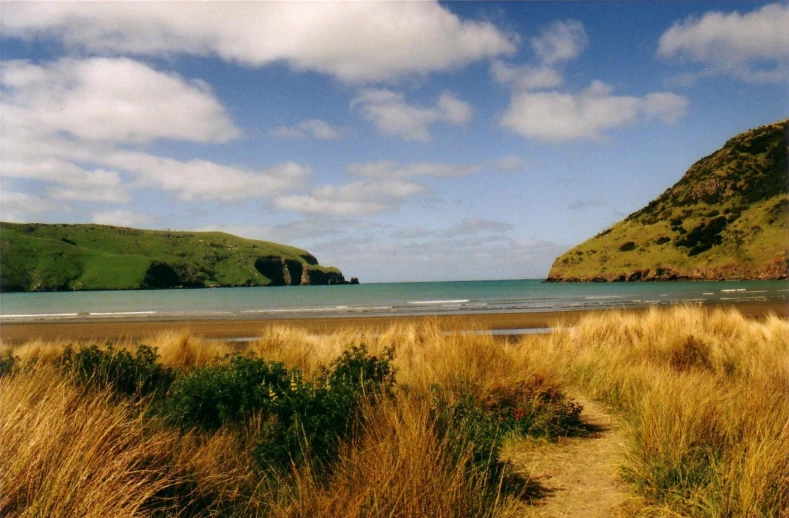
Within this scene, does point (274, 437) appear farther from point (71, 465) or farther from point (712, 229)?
point (712, 229)

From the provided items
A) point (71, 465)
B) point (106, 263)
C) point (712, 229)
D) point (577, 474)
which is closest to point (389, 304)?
point (577, 474)

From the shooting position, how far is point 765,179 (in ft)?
310

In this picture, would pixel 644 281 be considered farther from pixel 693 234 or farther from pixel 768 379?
pixel 768 379

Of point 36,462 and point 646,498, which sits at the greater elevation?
point 36,462

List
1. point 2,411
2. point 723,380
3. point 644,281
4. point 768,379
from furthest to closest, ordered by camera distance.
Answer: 1. point 644,281
2. point 723,380
3. point 768,379
4. point 2,411

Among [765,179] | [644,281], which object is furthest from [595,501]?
[765,179]

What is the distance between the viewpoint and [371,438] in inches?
184

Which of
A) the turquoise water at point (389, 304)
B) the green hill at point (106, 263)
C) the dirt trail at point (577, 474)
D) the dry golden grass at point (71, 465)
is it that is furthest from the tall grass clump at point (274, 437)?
the green hill at point (106, 263)

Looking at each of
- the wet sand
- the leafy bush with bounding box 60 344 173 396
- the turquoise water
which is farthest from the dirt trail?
the wet sand

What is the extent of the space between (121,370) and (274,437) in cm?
420

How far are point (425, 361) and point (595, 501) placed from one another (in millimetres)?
4205

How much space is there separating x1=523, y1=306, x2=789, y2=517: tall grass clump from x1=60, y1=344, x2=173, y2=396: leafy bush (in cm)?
614

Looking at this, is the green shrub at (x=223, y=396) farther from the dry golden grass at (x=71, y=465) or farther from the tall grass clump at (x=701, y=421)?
the tall grass clump at (x=701, y=421)

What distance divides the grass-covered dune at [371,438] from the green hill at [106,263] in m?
126
